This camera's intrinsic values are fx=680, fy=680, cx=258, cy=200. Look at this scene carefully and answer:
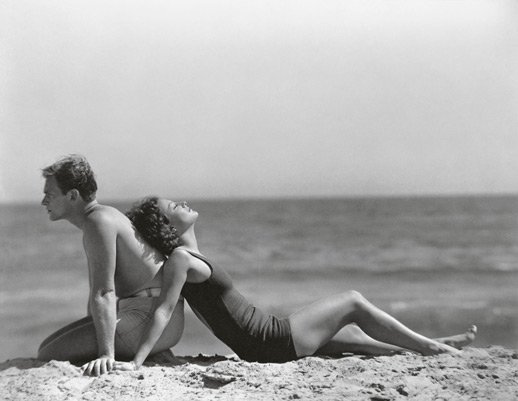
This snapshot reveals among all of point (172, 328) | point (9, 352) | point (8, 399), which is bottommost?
point (9, 352)

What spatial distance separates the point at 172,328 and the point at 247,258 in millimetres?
17049

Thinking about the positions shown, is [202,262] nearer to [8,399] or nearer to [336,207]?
[8,399]

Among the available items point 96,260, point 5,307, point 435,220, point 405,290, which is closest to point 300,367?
point 96,260

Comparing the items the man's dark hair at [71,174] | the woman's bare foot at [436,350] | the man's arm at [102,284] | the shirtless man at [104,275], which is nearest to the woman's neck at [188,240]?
the shirtless man at [104,275]

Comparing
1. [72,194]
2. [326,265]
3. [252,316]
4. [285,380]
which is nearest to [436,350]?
[285,380]

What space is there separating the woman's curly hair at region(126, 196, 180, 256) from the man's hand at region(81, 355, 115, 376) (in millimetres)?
666

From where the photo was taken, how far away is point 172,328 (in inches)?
149

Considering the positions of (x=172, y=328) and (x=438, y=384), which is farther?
(x=172, y=328)

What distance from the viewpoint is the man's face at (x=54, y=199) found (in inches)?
144

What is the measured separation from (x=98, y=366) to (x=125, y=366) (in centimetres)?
13

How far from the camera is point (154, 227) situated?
3.77m

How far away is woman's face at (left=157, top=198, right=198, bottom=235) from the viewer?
3.81 meters

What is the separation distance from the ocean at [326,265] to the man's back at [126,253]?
5878mm

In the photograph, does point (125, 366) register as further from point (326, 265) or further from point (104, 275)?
point (326, 265)
